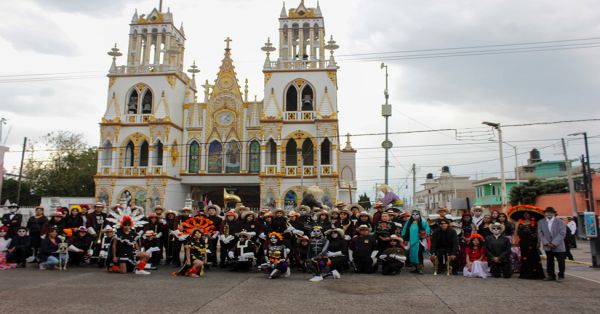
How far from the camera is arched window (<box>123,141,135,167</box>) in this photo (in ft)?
104

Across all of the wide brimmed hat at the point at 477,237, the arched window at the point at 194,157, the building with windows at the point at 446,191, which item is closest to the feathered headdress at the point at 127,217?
the wide brimmed hat at the point at 477,237

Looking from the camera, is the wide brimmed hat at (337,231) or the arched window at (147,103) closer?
the wide brimmed hat at (337,231)

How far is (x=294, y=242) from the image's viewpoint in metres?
12.0

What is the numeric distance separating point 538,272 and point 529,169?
163 feet

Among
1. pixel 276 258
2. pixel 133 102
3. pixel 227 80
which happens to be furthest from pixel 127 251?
A: pixel 133 102

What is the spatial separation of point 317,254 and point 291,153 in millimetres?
20398

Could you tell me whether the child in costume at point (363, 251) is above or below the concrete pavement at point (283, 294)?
above

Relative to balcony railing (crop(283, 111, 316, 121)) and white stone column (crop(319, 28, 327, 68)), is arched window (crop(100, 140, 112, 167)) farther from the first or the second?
white stone column (crop(319, 28, 327, 68))

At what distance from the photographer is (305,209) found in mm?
13508

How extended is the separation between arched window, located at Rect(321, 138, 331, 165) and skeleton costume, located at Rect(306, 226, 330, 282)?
1904 cm

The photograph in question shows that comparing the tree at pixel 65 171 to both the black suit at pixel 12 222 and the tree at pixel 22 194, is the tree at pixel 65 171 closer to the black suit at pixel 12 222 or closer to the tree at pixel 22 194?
the tree at pixel 22 194

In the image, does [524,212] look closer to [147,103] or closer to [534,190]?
[147,103]

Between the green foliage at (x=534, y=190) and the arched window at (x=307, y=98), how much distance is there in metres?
18.9

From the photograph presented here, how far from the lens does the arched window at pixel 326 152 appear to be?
1194 inches
